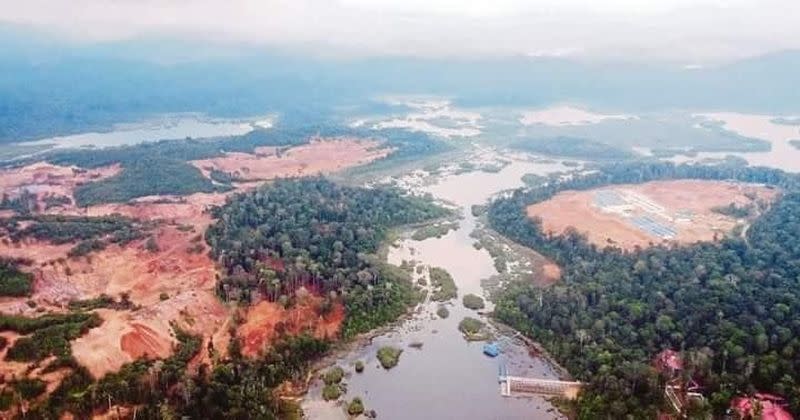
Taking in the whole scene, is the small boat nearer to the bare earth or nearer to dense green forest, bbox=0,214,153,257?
the bare earth

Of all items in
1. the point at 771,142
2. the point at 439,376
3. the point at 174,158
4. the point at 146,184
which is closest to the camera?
the point at 439,376

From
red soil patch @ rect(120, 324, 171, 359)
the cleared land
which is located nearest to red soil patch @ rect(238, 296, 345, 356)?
red soil patch @ rect(120, 324, 171, 359)

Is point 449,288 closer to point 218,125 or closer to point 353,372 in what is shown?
point 353,372

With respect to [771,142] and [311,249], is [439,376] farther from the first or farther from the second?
[771,142]

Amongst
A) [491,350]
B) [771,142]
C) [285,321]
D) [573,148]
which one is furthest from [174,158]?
[771,142]

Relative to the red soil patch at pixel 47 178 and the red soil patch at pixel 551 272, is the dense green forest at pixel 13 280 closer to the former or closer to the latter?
the red soil patch at pixel 47 178

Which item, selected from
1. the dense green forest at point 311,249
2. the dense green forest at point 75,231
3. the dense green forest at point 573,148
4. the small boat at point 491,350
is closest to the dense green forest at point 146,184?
the dense green forest at point 75,231
